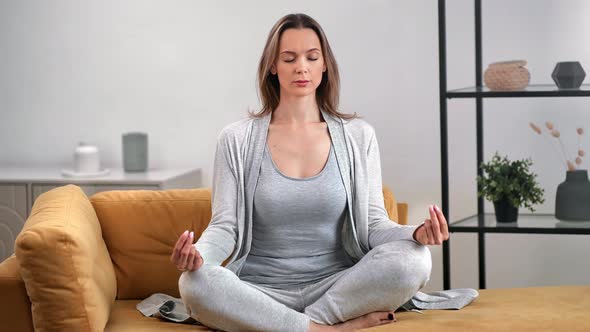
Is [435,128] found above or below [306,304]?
above

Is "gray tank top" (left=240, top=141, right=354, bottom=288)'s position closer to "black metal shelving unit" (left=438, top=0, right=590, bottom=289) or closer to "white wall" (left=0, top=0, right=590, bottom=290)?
"black metal shelving unit" (left=438, top=0, right=590, bottom=289)

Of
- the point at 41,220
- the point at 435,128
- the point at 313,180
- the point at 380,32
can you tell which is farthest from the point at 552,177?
the point at 41,220

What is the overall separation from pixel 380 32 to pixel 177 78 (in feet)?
3.14

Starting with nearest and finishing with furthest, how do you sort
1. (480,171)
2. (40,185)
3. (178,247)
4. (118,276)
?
(178,247), (118,276), (480,171), (40,185)

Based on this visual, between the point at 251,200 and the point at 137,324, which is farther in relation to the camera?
the point at 251,200

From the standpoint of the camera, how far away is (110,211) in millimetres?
3281

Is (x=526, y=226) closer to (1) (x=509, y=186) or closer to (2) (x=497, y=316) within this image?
(1) (x=509, y=186)

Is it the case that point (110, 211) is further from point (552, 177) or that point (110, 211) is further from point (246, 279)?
point (552, 177)

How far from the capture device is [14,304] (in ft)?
8.85

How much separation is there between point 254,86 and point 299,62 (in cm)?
161

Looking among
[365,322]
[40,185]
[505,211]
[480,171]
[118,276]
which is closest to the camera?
[365,322]

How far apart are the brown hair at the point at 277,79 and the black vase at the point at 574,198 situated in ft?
3.26

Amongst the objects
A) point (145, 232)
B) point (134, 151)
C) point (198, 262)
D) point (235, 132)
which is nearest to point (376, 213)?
point (235, 132)

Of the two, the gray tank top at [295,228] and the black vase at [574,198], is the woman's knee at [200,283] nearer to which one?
the gray tank top at [295,228]
